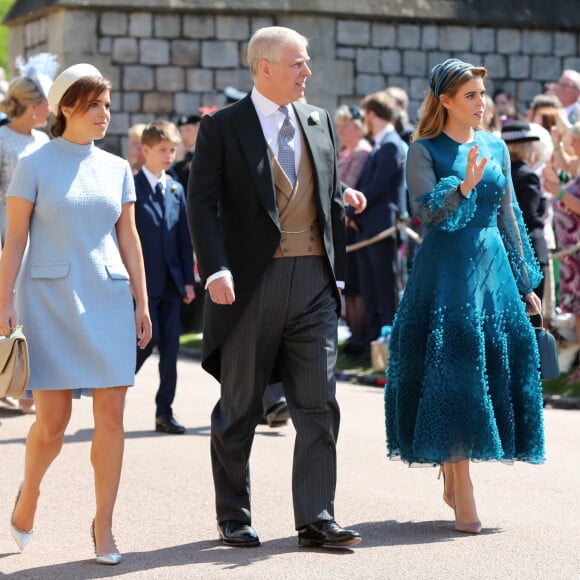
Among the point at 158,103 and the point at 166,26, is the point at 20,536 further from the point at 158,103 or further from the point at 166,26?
the point at 166,26

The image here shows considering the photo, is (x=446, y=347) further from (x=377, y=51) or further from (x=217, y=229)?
(x=377, y=51)

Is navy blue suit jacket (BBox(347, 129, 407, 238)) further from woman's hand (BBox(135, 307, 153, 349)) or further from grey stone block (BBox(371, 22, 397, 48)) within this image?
grey stone block (BBox(371, 22, 397, 48))

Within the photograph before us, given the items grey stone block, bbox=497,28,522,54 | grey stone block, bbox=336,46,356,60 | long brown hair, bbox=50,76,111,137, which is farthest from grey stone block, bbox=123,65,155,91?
long brown hair, bbox=50,76,111,137

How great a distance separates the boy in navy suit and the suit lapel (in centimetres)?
341

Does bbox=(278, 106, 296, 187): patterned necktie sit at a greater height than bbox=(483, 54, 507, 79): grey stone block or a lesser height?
lesser

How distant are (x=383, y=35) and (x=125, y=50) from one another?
10.9ft

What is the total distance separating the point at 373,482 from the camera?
7.42m

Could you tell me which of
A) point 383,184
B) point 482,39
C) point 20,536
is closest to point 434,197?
point 20,536

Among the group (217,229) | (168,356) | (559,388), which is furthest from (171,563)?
(559,388)

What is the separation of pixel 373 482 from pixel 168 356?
95.8 inches

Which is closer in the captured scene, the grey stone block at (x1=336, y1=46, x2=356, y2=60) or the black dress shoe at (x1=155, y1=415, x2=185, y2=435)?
the black dress shoe at (x1=155, y1=415, x2=185, y2=435)

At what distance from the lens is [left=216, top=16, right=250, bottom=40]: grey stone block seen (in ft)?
63.5

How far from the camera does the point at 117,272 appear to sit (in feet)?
19.1

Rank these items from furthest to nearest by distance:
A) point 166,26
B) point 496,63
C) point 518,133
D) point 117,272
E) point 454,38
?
point 496,63
point 454,38
point 166,26
point 518,133
point 117,272
